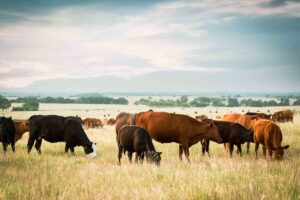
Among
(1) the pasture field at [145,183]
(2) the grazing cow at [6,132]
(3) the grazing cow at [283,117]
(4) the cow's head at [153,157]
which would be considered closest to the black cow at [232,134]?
(1) the pasture field at [145,183]

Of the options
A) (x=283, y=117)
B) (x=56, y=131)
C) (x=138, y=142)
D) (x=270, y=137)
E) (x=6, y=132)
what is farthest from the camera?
(x=283, y=117)

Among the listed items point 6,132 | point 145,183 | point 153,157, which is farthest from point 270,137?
point 6,132

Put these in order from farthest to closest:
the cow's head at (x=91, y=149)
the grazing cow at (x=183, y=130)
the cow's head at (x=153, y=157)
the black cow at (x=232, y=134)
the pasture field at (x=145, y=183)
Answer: the black cow at (x=232, y=134) → the cow's head at (x=91, y=149) → the grazing cow at (x=183, y=130) → the cow's head at (x=153, y=157) → the pasture field at (x=145, y=183)

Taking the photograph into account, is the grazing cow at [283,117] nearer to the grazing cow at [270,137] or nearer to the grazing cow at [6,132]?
the grazing cow at [270,137]

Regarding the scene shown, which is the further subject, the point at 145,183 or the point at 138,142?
the point at 138,142

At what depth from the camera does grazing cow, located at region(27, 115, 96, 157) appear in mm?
17188

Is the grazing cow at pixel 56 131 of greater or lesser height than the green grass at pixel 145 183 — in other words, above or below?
above

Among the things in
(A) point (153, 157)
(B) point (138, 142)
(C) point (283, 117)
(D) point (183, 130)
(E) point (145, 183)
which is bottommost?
(C) point (283, 117)

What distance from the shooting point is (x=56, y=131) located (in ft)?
57.0

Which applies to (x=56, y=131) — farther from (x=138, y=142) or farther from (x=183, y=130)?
(x=183, y=130)

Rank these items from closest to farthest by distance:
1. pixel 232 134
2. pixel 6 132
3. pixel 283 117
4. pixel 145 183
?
pixel 145 183
pixel 6 132
pixel 232 134
pixel 283 117

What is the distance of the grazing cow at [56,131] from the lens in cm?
1719

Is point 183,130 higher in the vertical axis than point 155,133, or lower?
higher

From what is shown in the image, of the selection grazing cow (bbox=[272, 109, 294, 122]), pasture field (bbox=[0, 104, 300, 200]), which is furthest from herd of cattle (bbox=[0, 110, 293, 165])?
grazing cow (bbox=[272, 109, 294, 122])
